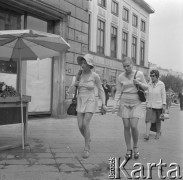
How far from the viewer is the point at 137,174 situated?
16.0ft

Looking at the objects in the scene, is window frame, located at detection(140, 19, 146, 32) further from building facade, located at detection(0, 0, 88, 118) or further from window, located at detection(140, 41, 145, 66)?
building facade, located at detection(0, 0, 88, 118)

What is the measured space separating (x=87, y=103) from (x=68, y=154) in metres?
1.03

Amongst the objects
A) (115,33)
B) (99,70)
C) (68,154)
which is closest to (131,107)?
(68,154)

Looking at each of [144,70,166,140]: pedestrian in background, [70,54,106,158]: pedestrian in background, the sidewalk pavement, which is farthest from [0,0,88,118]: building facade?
[70,54,106,158]: pedestrian in background

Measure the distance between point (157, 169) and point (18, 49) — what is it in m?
3.90

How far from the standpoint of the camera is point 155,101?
846cm

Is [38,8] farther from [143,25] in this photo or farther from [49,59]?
Answer: [143,25]

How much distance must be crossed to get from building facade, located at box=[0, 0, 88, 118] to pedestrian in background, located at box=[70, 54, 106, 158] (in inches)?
226

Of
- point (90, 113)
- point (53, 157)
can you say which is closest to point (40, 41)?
point (90, 113)

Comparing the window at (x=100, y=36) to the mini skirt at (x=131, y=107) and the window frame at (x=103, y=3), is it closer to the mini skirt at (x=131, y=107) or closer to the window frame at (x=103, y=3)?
the window frame at (x=103, y=3)

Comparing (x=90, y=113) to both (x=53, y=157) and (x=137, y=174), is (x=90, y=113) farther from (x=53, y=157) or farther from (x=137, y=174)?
(x=137, y=174)

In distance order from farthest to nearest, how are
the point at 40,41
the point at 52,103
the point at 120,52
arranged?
the point at 120,52, the point at 52,103, the point at 40,41

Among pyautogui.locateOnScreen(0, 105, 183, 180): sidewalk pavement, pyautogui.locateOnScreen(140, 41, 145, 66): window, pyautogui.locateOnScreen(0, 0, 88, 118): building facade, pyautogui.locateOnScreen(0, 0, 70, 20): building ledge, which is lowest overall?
pyautogui.locateOnScreen(0, 105, 183, 180): sidewalk pavement

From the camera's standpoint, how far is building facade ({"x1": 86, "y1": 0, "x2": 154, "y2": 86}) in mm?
31094
